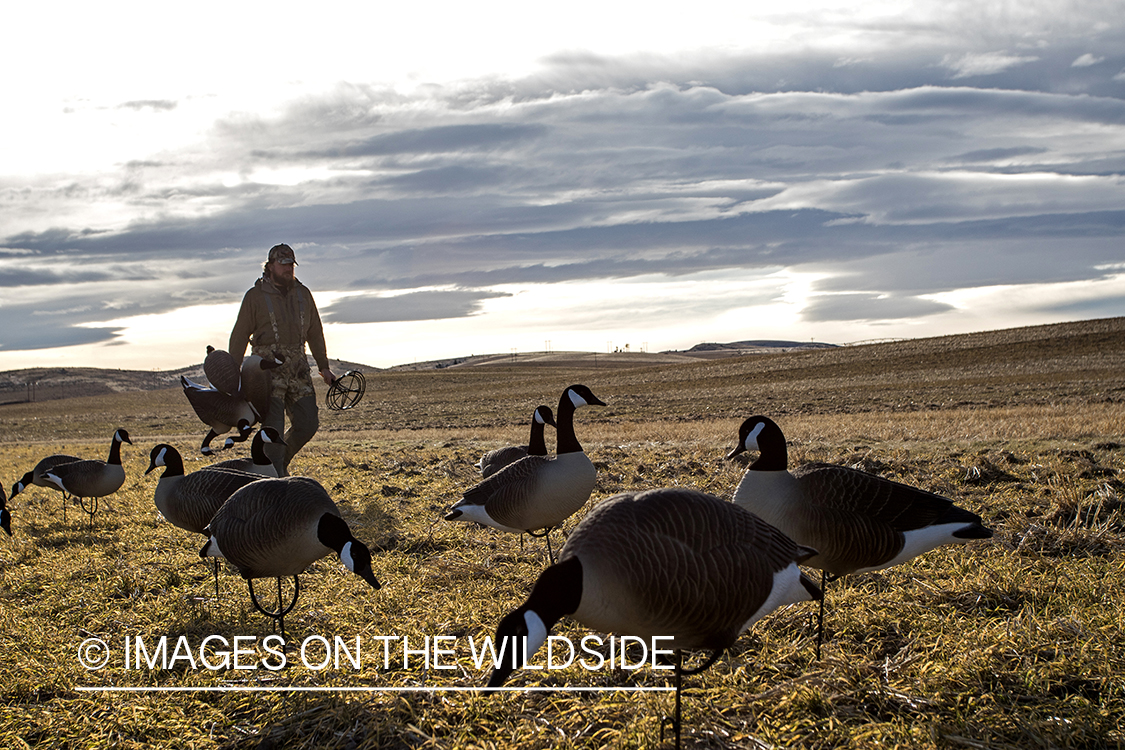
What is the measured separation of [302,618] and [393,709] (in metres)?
2.20

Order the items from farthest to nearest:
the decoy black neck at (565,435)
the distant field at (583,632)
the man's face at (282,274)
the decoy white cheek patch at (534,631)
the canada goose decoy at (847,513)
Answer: the man's face at (282,274) < the decoy black neck at (565,435) < the canada goose decoy at (847,513) < the distant field at (583,632) < the decoy white cheek patch at (534,631)

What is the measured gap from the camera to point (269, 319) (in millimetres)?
10828

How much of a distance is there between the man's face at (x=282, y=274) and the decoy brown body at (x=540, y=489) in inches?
191

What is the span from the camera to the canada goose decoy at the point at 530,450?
33.7 feet

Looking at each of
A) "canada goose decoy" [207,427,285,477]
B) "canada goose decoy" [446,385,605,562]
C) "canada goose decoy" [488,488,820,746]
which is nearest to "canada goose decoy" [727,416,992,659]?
"canada goose decoy" [488,488,820,746]

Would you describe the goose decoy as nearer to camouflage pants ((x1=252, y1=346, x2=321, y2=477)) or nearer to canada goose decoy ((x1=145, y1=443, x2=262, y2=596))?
camouflage pants ((x1=252, y1=346, x2=321, y2=477))

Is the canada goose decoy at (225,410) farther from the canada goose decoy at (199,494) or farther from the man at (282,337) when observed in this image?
the canada goose decoy at (199,494)

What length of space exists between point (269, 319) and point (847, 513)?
8.66 m

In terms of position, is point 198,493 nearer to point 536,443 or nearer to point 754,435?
point 536,443

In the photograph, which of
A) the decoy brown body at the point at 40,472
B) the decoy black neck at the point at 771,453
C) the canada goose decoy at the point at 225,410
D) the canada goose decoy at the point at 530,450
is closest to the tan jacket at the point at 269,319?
the canada goose decoy at the point at 225,410

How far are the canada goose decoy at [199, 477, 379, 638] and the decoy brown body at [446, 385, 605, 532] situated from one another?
2.18m

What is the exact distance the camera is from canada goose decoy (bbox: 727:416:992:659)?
18.7 feet

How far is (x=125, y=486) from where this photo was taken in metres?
14.3

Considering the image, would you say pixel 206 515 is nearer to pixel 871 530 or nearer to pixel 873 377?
pixel 871 530
